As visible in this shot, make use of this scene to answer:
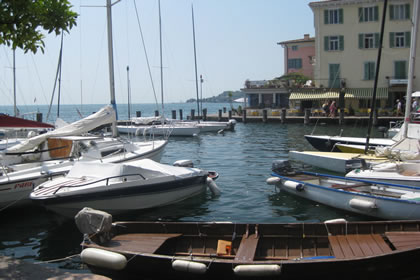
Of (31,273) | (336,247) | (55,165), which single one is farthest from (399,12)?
(31,273)

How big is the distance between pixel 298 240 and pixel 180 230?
7.99 ft

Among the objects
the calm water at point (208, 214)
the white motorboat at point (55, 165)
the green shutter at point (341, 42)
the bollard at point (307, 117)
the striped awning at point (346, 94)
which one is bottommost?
the calm water at point (208, 214)

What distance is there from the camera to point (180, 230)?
31.0 ft

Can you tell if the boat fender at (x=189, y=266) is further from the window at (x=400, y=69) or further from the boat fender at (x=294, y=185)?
the window at (x=400, y=69)

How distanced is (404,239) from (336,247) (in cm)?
125

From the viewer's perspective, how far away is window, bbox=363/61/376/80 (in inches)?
1738

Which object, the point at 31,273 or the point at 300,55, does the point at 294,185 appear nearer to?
the point at 31,273

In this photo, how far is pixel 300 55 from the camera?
57.6 metres

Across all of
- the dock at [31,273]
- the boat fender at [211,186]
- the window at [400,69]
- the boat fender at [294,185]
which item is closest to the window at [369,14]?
the window at [400,69]

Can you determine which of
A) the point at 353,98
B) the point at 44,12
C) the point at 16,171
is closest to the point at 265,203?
the point at 16,171

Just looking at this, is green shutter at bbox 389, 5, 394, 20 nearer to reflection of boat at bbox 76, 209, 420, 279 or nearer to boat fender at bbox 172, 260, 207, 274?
reflection of boat at bbox 76, 209, 420, 279

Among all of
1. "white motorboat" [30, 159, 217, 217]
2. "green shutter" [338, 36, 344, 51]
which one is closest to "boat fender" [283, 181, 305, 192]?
"white motorboat" [30, 159, 217, 217]

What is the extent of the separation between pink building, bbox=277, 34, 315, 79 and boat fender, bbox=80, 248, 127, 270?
51.3 meters

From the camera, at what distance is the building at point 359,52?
4328cm
